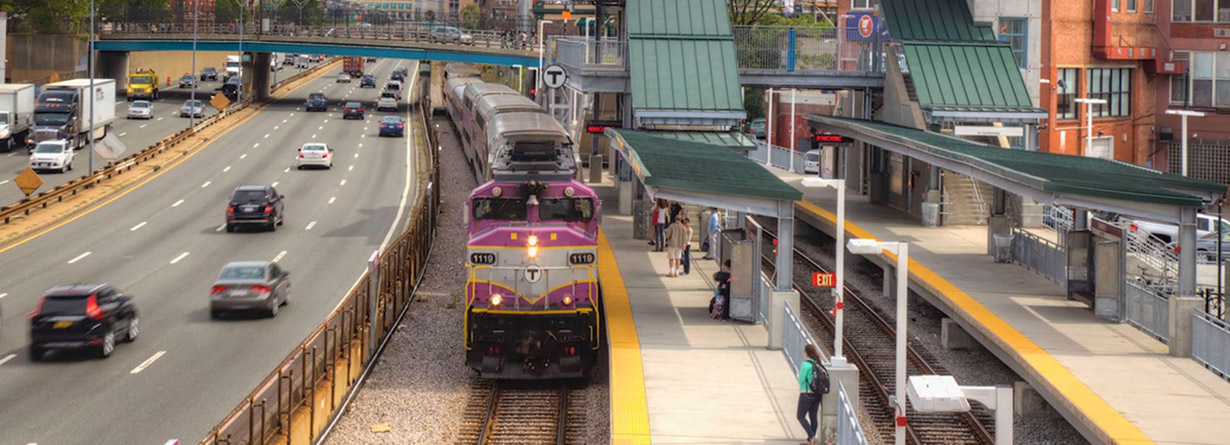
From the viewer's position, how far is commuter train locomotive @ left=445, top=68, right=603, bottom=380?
25.9 m

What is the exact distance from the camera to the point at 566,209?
2684 centimetres

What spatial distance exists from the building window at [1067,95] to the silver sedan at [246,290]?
40.9 metres

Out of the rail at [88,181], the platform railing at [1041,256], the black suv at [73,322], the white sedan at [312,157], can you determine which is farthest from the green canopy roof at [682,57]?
the white sedan at [312,157]

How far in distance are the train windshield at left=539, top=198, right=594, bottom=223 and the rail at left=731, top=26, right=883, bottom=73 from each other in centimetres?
2389

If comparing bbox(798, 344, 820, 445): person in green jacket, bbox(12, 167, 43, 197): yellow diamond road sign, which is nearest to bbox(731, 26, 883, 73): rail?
bbox(12, 167, 43, 197): yellow diamond road sign

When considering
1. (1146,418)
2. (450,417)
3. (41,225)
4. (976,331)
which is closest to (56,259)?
(41,225)

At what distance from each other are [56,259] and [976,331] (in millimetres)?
29283

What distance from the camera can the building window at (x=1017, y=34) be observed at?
6097 centimetres

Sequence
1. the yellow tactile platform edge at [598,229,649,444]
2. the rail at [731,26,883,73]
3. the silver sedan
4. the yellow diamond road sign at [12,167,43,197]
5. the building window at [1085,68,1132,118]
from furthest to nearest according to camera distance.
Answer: the building window at [1085,68,1132,118] → the yellow diamond road sign at [12,167,43,197] → the rail at [731,26,883,73] → the silver sedan → the yellow tactile platform edge at [598,229,649,444]

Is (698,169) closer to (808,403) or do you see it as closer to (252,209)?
(808,403)

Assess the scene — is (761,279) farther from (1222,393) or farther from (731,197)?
(1222,393)

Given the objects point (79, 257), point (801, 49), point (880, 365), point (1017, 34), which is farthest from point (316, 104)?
point (880, 365)

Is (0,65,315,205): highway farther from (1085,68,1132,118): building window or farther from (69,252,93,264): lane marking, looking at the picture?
(1085,68,1132,118): building window

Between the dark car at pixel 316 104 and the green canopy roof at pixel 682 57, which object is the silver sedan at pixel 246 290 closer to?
the green canopy roof at pixel 682 57
